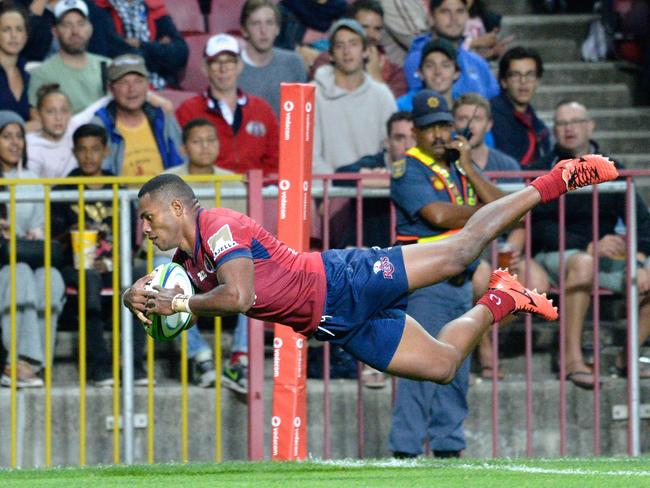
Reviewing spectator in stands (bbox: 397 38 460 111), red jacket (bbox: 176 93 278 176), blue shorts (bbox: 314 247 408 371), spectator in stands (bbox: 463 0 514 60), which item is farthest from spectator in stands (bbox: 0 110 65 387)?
spectator in stands (bbox: 463 0 514 60)

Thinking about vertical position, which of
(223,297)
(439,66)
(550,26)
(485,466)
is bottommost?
(485,466)

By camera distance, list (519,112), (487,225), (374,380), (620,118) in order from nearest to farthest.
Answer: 1. (487,225)
2. (374,380)
3. (519,112)
4. (620,118)

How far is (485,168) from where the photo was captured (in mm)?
11578

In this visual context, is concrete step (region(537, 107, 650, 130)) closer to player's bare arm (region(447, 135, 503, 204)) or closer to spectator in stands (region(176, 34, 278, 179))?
spectator in stands (region(176, 34, 278, 179))

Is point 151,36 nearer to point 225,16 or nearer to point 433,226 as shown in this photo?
point 225,16

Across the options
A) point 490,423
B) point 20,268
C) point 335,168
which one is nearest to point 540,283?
point 490,423

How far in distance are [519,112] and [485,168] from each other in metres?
1.31

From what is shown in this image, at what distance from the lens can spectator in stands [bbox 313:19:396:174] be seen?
483 inches

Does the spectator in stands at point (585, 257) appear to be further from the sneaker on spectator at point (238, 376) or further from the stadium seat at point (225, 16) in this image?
the stadium seat at point (225, 16)

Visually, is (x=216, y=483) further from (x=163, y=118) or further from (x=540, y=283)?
(x=163, y=118)

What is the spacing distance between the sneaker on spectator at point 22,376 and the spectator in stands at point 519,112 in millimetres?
4281

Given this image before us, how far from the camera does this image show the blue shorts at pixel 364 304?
8633mm

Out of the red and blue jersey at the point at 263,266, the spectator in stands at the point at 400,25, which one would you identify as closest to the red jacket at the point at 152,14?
the spectator in stands at the point at 400,25

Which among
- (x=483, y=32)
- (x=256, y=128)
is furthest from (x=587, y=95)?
(x=256, y=128)
